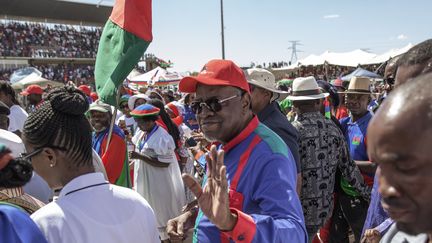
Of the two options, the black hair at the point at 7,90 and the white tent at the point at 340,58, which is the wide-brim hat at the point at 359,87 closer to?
the black hair at the point at 7,90

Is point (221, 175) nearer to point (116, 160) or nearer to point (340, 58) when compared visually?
point (116, 160)

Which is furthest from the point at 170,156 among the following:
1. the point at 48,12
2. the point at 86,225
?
the point at 48,12

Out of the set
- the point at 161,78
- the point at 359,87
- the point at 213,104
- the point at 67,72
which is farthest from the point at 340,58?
the point at 67,72

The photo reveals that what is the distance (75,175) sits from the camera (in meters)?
1.74

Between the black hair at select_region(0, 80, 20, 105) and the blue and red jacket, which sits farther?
the black hair at select_region(0, 80, 20, 105)

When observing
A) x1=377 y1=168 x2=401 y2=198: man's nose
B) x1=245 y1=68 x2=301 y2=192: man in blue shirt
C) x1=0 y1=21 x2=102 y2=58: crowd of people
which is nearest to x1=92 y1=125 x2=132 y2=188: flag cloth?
x1=245 y1=68 x2=301 y2=192: man in blue shirt

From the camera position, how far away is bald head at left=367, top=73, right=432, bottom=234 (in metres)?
0.87

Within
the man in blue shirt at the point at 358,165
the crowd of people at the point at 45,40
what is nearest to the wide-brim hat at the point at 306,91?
the man in blue shirt at the point at 358,165

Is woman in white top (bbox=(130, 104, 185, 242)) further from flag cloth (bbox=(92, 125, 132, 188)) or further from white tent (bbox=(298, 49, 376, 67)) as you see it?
white tent (bbox=(298, 49, 376, 67))

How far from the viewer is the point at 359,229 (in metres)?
3.64

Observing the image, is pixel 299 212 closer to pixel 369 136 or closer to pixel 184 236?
pixel 184 236

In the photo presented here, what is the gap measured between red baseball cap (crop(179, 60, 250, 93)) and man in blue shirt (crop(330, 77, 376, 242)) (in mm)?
1951

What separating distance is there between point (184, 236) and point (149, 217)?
317mm

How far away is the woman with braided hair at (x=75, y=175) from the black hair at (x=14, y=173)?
150mm
